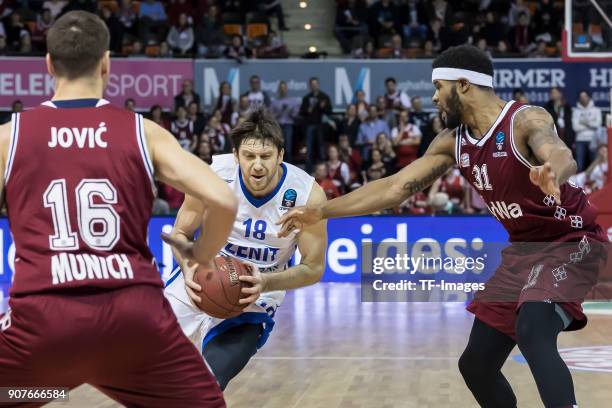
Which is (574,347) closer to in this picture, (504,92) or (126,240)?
(126,240)

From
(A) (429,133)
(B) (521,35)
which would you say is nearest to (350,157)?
(A) (429,133)

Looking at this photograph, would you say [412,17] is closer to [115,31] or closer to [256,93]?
[256,93]

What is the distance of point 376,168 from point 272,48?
543 centimetres

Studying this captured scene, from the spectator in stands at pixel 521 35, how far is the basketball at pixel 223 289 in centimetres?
1700

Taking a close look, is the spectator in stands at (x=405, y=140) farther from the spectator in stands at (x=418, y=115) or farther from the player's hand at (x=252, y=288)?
the player's hand at (x=252, y=288)

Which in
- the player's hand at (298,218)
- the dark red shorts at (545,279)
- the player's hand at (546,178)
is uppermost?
the player's hand at (546,178)

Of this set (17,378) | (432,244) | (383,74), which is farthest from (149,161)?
(383,74)

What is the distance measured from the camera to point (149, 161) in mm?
3430

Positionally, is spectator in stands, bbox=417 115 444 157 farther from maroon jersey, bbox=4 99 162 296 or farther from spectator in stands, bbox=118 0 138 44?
maroon jersey, bbox=4 99 162 296

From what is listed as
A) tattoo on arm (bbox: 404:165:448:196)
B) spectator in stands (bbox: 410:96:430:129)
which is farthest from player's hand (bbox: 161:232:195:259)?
spectator in stands (bbox: 410:96:430:129)

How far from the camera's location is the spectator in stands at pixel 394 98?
18725 mm

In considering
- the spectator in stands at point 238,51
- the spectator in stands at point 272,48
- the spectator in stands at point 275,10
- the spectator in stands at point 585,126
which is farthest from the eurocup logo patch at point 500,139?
the spectator in stands at point 275,10

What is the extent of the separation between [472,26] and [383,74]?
8.55ft

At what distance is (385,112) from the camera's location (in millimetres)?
18484
